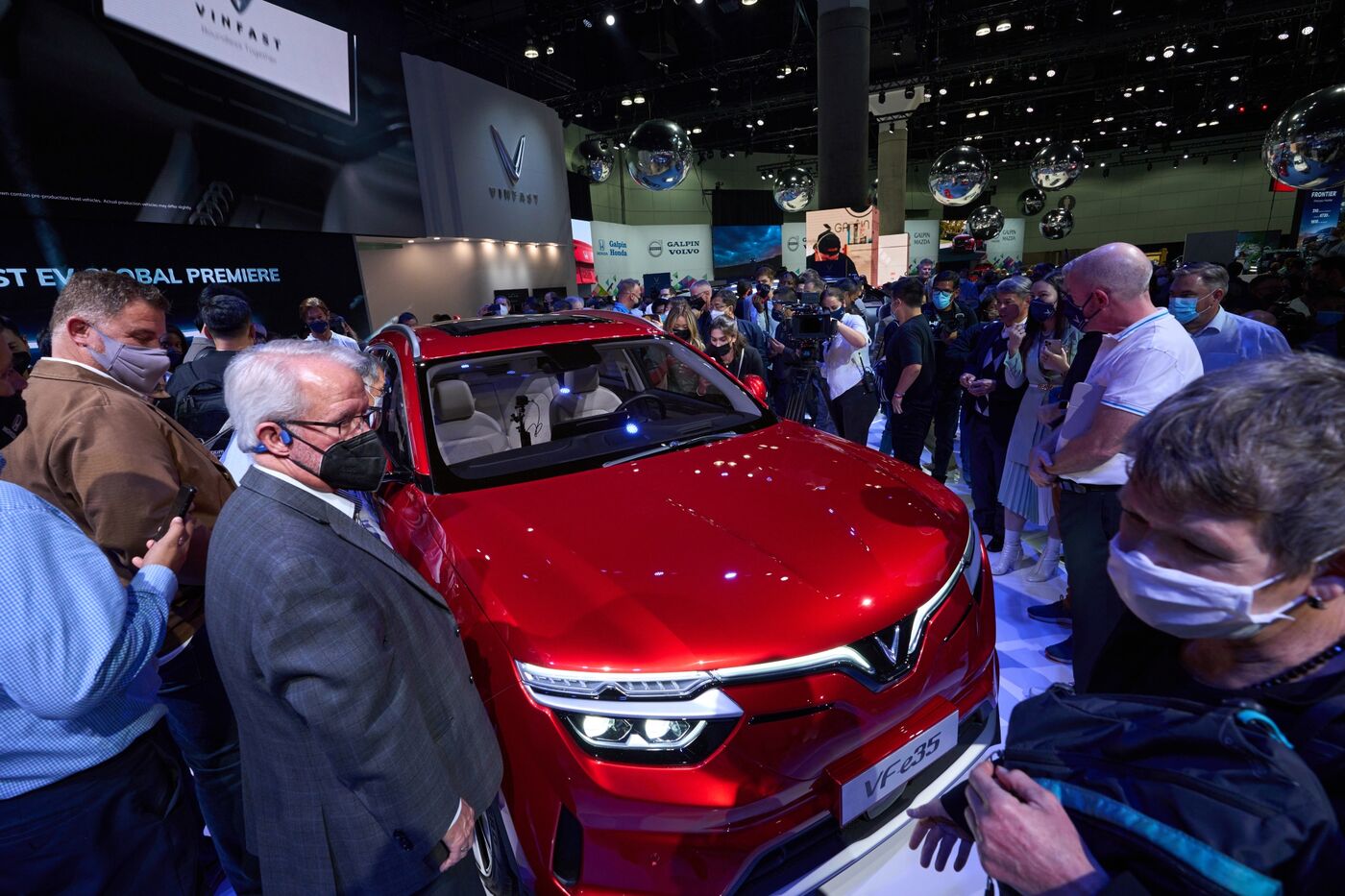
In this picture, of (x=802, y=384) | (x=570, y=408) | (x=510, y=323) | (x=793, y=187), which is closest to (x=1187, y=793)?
(x=570, y=408)

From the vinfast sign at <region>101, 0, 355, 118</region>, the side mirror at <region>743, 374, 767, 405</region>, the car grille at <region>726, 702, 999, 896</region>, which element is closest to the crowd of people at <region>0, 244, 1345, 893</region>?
the car grille at <region>726, 702, 999, 896</region>

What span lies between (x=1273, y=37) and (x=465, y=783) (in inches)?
797

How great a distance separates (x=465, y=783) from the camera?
1327 millimetres

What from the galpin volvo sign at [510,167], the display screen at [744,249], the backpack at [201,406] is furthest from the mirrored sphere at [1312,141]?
the display screen at [744,249]

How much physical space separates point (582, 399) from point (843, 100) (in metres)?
8.31

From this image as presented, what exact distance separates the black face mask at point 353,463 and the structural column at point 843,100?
368 inches

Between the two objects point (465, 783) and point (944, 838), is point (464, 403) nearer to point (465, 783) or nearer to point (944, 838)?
point (465, 783)

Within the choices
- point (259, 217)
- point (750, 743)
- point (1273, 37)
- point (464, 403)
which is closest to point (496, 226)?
point (259, 217)

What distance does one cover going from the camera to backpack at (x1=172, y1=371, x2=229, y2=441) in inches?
124

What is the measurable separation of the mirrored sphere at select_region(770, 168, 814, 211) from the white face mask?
10.7m

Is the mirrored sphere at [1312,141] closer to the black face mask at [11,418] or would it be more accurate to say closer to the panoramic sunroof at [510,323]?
the panoramic sunroof at [510,323]

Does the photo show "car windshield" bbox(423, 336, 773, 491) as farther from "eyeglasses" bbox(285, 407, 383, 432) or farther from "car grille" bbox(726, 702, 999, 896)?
"car grille" bbox(726, 702, 999, 896)

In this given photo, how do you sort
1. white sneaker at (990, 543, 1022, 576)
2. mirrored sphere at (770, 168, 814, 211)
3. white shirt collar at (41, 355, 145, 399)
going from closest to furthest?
white shirt collar at (41, 355, 145, 399)
white sneaker at (990, 543, 1022, 576)
mirrored sphere at (770, 168, 814, 211)

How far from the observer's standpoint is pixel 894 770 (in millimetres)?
1565
